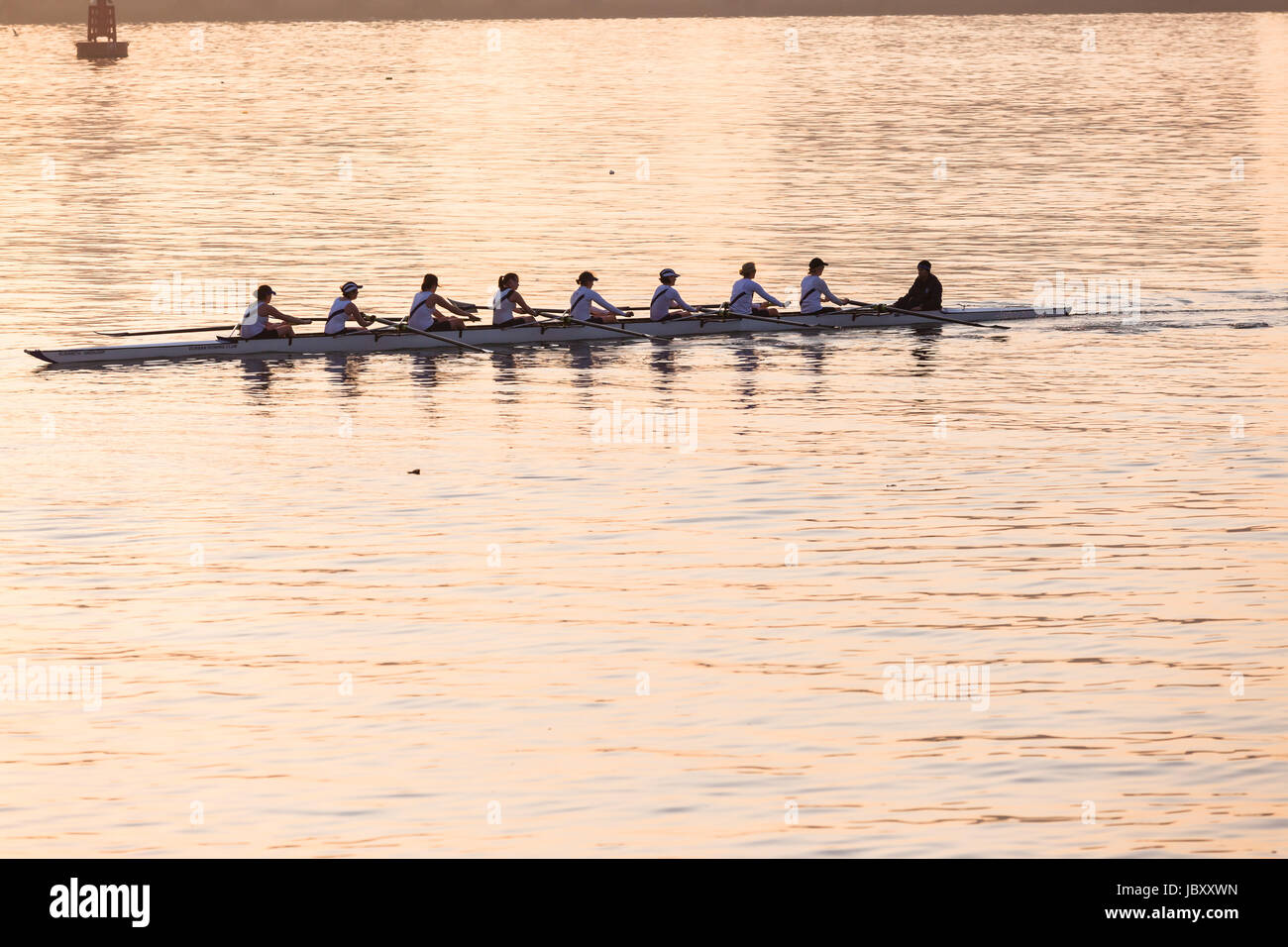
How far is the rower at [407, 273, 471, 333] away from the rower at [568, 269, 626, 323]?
2.21m

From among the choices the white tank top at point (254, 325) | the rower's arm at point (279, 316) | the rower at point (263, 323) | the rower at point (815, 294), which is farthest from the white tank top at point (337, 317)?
the rower at point (815, 294)

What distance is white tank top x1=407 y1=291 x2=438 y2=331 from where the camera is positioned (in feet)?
116

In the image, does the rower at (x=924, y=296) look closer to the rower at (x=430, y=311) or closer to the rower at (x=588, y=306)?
the rower at (x=588, y=306)

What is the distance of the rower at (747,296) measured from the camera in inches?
1465

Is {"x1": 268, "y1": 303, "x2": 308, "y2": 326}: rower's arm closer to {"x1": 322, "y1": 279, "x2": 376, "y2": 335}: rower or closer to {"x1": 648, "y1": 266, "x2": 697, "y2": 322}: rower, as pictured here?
{"x1": 322, "y1": 279, "x2": 376, "y2": 335}: rower

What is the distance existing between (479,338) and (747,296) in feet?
17.8

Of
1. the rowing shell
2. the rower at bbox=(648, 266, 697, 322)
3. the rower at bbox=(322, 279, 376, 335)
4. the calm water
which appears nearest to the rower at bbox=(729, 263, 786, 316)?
the rowing shell

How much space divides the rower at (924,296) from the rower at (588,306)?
6.17 meters

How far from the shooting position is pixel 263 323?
3441 centimetres

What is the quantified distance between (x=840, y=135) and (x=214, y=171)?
3182 centimetres

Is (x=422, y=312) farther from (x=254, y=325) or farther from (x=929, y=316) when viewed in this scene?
(x=929, y=316)

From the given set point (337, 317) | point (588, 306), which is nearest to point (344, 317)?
point (337, 317)

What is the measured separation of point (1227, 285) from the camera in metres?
45.0
